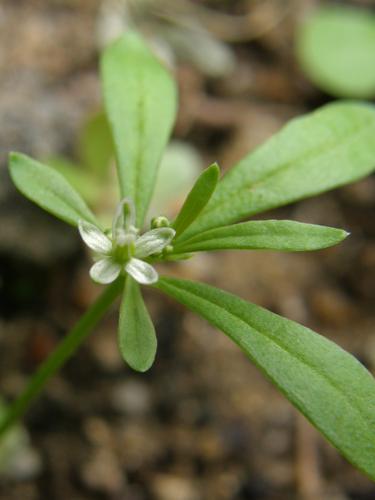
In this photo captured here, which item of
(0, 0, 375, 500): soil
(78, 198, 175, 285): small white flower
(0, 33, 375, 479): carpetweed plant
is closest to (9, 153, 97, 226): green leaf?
(0, 33, 375, 479): carpetweed plant

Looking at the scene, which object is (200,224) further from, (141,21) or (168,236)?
(141,21)

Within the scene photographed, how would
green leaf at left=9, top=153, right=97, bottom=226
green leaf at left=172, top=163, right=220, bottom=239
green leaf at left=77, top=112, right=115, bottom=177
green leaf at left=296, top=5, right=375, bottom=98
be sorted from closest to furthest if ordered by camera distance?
green leaf at left=172, top=163, right=220, bottom=239 < green leaf at left=9, top=153, right=97, bottom=226 < green leaf at left=77, top=112, right=115, bottom=177 < green leaf at left=296, top=5, right=375, bottom=98

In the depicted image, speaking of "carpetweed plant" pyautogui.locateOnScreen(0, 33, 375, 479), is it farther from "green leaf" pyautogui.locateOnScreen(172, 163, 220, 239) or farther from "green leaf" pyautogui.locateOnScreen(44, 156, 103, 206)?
"green leaf" pyautogui.locateOnScreen(44, 156, 103, 206)

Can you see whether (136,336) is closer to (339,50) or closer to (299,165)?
(299,165)

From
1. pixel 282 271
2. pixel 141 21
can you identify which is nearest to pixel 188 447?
pixel 282 271

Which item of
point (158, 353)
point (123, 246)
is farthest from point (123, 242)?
point (158, 353)

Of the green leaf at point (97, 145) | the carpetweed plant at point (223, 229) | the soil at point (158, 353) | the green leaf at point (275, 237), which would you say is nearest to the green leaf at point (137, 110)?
the carpetweed plant at point (223, 229)
